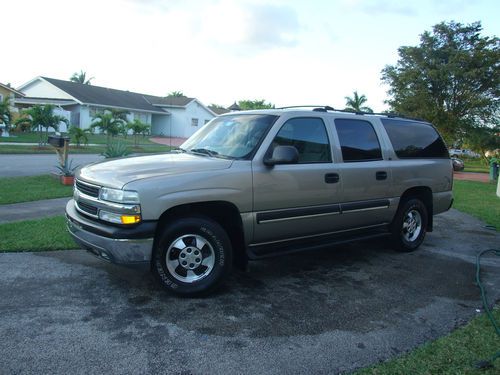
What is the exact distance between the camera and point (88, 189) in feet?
A: 13.9

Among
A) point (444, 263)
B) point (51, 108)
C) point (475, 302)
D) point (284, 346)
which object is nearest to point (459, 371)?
point (284, 346)

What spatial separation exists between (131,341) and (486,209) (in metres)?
10.0

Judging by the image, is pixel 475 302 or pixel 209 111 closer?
pixel 475 302

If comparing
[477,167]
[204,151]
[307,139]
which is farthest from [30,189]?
[477,167]

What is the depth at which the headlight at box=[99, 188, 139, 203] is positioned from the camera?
12.6ft

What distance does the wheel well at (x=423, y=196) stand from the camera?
20.4ft

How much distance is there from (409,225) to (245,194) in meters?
3.14

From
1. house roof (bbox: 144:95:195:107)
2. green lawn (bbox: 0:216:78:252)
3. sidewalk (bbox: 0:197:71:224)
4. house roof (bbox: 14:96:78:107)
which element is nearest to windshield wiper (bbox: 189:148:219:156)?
green lawn (bbox: 0:216:78:252)

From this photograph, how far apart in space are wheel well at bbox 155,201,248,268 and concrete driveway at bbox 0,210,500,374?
16.1 inches

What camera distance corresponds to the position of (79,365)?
2.96m

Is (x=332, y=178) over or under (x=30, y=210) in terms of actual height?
over

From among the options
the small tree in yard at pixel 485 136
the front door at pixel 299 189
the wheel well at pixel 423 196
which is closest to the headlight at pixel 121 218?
the front door at pixel 299 189

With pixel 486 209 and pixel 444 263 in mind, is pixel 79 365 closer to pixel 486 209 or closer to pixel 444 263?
pixel 444 263

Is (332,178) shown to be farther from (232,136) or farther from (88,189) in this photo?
(88,189)
